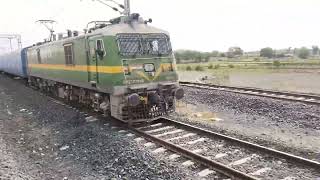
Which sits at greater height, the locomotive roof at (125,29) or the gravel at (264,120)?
the locomotive roof at (125,29)

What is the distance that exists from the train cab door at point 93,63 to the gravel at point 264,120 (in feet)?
10.6

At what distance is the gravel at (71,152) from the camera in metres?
8.20

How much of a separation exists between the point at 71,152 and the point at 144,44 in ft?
14.9

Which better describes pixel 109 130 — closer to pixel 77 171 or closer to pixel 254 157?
pixel 77 171

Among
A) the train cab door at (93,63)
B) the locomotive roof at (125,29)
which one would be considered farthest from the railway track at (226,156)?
the locomotive roof at (125,29)

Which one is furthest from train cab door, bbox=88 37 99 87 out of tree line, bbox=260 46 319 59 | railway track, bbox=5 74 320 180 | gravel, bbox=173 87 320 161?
tree line, bbox=260 46 319 59

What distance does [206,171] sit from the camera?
7875mm

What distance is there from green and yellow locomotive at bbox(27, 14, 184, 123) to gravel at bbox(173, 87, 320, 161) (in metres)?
1.54

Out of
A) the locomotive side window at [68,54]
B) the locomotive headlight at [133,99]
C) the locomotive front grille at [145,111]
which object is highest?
the locomotive side window at [68,54]

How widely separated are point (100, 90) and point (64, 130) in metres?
1.73

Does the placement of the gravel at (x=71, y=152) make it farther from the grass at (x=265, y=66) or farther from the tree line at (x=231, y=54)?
the tree line at (x=231, y=54)

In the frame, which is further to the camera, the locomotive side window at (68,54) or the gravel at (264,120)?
the locomotive side window at (68,54)

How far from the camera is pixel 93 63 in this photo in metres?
13.1

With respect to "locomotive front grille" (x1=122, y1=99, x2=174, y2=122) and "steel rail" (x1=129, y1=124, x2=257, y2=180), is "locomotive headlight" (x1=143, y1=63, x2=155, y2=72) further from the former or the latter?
"steel rail" (x1=129, y1=124, x2=257, y2=180)
